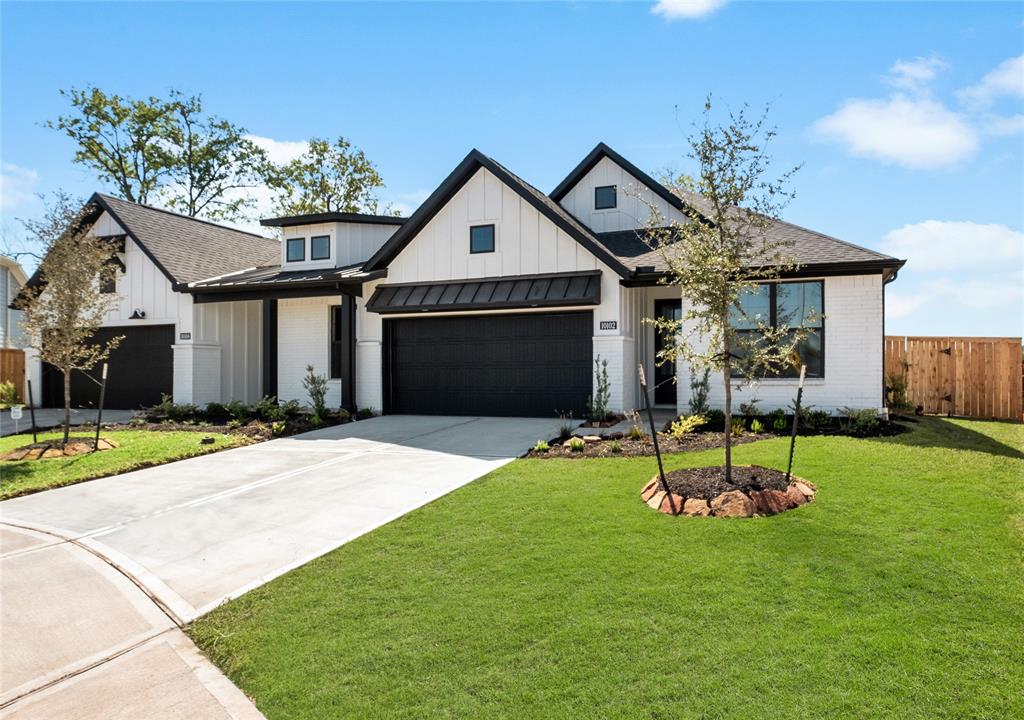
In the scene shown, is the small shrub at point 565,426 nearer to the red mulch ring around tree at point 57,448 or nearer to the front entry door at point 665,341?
the front entry door at point 665,341

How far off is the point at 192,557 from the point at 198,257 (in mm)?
16002

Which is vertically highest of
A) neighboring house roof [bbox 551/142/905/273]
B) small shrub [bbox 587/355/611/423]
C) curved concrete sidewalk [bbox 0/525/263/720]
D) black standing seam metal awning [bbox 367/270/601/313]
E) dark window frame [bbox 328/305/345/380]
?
neighboring house roof [bbox 551/142/905/273]

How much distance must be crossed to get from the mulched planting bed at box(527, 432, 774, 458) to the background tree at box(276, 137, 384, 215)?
2767 centimetres

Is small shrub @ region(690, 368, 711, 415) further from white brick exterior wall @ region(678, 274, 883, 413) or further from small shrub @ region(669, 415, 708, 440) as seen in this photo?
small shrub @ region(669, 415, 708, 440)

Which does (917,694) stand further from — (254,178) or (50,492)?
(254,178)

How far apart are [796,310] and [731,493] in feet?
24.9

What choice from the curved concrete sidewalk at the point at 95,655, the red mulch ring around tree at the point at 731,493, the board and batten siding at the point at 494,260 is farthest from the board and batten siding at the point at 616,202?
the curved concrete sidewalk at the point at 95,655

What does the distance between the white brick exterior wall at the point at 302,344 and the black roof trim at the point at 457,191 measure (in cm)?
278

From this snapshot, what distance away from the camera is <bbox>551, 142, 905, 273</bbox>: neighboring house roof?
38.4 ft

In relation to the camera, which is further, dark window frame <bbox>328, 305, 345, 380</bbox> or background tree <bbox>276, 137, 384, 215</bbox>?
background tree <bbox>276, 137, 384, 215</bbox>

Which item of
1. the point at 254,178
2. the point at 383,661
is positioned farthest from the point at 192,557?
the point at 254,178

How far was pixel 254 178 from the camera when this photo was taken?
35.9m

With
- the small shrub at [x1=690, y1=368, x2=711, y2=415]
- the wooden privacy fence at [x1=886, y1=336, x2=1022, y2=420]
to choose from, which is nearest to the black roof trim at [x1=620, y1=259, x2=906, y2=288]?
the small shrub at [x1=690, y1=368, x2=711, y2=415]

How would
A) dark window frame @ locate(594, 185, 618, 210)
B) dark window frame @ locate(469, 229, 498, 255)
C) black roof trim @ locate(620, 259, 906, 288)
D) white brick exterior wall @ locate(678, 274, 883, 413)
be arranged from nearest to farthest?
black roof trim @ locate(620, 259, 906, 288) → white brick exterior wall @ locate(678, 274, 883, 413) → dark window frame @ locate(469, 229, 498, 255) → dark window frame @ locate(594, 185, 618, 210)
